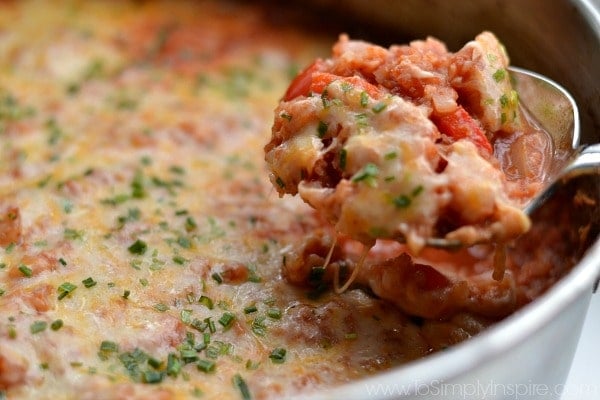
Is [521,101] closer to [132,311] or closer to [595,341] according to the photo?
[595,341]

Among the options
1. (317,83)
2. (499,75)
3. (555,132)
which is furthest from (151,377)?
(555,132)

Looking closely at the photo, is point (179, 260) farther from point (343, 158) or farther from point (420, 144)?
point (420, 144)

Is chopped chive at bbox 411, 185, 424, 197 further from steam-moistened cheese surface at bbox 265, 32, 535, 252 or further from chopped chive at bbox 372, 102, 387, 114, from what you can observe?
chopped chive at bbox 372, 102, 387, 114

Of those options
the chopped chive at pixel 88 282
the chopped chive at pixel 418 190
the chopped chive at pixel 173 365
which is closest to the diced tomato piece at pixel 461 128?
the chopped chive at pixel 418 190

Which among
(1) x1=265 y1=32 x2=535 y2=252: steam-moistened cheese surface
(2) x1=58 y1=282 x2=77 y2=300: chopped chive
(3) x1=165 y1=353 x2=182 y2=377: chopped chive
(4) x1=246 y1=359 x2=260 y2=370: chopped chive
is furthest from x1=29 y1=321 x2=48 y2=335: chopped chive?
(1) x1=265 y1=32 x2=535 y2=252: steam-moistened cheese surface

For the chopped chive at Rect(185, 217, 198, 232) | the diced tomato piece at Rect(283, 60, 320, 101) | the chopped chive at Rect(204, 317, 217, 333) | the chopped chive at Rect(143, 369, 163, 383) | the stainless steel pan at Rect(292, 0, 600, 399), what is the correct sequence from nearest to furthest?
1. the stainless steel pan at Rect(292, 0, 600, 399)
2. the chopped chive at Rect(143, 369, 163, 383)
3. the chopped chive at Rect(204, 317, 217, 333)
4. the diced tomato piece at Rect(283, 60, 320, 101)
5. the chopped chive at Rect(185, 217, 198, 232)

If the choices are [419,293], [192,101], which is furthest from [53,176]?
[419,293]

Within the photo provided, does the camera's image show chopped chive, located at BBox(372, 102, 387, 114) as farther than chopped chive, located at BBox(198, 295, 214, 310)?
No

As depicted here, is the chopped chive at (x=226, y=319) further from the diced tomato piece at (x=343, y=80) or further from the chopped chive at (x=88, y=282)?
the diced tomato piece at (x=343, y=80)

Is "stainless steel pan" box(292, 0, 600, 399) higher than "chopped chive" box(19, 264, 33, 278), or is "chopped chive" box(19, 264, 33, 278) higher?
"stainless steel pan" box(292, 0, 600, 399)
